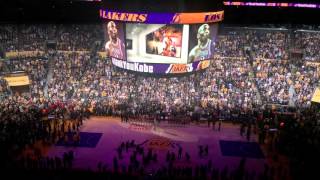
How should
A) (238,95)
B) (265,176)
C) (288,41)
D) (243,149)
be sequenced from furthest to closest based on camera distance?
(288,41)
(238,95)
(243,149)
(265,176)

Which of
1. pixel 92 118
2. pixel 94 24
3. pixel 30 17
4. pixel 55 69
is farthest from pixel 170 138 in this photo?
pixel 30 17

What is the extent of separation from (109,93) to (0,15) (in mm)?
16721

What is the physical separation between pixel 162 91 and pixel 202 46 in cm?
447

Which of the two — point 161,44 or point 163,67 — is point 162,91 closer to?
point 163,67

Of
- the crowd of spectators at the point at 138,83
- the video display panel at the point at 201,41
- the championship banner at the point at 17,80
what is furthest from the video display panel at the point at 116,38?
the championship banner at the point at 17,80

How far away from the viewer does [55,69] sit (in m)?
32.3

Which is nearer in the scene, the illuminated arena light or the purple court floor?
the purple court floor

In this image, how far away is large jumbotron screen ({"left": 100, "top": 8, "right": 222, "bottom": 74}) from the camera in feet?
87.9

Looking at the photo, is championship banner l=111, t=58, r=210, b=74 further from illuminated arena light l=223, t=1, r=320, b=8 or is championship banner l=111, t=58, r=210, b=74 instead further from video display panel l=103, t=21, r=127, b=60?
illuminated arena light l=223, t=1, r=320, b=8

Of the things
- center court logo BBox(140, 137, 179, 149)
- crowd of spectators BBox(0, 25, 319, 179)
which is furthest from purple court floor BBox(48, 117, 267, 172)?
crowd of spectators BBox(0, 25, 319, 179)

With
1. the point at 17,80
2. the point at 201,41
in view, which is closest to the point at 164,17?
the point at 201,41

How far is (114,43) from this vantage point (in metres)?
28.6

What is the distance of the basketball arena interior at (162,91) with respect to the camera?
2002 cm

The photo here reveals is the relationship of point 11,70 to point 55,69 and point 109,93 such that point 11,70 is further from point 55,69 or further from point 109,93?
point 109,93
